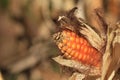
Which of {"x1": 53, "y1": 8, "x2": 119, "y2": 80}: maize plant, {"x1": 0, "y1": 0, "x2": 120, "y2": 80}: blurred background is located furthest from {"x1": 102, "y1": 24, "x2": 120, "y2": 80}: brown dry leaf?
{"x1": 0, "y1": 0, "x2": 120, "y2": 80}: blurred background

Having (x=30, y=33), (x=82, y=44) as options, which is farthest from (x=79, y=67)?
(x=30, y=33)

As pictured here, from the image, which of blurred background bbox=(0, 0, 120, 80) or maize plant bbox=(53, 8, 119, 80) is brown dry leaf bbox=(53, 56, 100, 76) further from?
blurred background bbox=(0, 0, 120, 80)

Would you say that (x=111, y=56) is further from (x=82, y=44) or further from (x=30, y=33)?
(x=30, y=33)

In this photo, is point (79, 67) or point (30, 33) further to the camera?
point (30, 33)

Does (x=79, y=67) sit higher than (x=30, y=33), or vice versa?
(x=79, y=67)

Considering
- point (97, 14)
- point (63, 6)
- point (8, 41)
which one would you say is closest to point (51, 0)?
point (63, 6)
